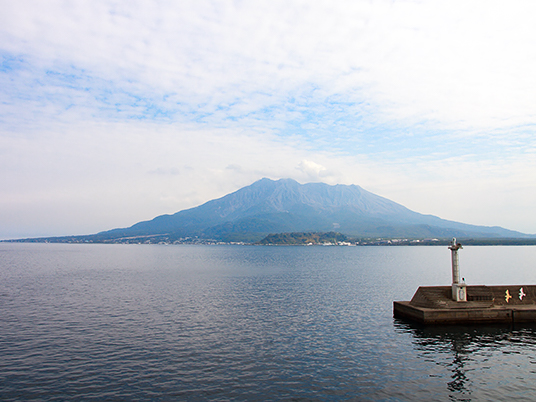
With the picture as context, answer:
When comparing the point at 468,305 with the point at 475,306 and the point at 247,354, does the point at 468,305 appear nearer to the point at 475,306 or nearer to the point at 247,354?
the point at 475,306

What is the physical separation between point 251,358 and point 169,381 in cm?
723

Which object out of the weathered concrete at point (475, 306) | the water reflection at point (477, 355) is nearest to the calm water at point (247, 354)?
the water reflection at point (477, 355)

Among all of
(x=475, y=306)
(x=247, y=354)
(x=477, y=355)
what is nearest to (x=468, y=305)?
(x=475, y=306)

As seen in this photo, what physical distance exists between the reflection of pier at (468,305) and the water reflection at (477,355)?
4.10ft

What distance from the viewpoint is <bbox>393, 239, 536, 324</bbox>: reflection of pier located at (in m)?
40.7

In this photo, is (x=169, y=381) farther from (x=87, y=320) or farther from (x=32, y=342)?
(x=87, y=320)

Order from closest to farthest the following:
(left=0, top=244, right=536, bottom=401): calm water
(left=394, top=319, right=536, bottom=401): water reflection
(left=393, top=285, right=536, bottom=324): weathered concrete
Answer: (left=0, top=244, right=536, bottom=401): calm water → (left=394, top=319, right=536, bottom=401): water reflection → (left=393, top=285, right=536, bottom=324): weathered concrete

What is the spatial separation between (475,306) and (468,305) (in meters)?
0.84

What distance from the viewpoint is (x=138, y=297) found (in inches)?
2314

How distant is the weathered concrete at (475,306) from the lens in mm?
40688

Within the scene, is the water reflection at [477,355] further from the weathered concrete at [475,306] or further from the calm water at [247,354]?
the weathered concrete at [475,306]

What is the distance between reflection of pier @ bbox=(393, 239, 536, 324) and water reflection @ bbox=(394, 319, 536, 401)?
49.2 inches

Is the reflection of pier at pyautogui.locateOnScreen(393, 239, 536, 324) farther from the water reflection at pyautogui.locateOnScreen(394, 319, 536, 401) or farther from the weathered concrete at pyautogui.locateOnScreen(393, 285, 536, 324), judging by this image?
the water reflection at pyautogui.locateOnScreen(394, 319, 536, 401)

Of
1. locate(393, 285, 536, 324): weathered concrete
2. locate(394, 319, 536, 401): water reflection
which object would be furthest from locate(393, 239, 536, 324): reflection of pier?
locate(394, 319, 536, 401): water reflection
